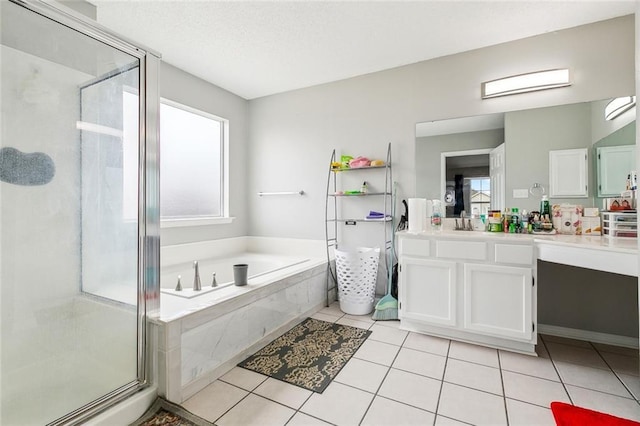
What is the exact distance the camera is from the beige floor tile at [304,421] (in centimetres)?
133

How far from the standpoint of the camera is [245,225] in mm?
3742

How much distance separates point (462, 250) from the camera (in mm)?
2092

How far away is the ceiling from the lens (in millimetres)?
1987

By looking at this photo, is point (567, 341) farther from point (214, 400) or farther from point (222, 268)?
point (222, 268)

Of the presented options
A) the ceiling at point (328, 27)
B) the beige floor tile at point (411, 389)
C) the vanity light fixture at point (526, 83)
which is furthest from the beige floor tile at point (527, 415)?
the ceiling at point (328, 27)

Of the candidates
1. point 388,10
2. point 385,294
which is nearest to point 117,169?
point 388,10

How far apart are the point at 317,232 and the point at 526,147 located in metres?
2.09

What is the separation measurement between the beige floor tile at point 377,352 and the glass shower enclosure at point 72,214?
1.30 metres

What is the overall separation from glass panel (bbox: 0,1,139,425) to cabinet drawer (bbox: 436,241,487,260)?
6.52 feet

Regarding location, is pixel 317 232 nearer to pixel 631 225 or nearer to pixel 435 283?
pixel 435 283

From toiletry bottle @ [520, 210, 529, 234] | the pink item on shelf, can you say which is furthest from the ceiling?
toiletry bottle @ [520, 210, 529, 234]

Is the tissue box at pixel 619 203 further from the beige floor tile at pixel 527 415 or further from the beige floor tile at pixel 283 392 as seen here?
the beige floor tile at pixel 283 392

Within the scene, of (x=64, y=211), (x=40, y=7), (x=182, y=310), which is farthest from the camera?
(x=182, y=310)

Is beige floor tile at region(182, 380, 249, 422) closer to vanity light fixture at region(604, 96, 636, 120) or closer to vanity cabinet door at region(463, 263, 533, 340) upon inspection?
vanity cabinet door at region(463, 263, 533, 340)
